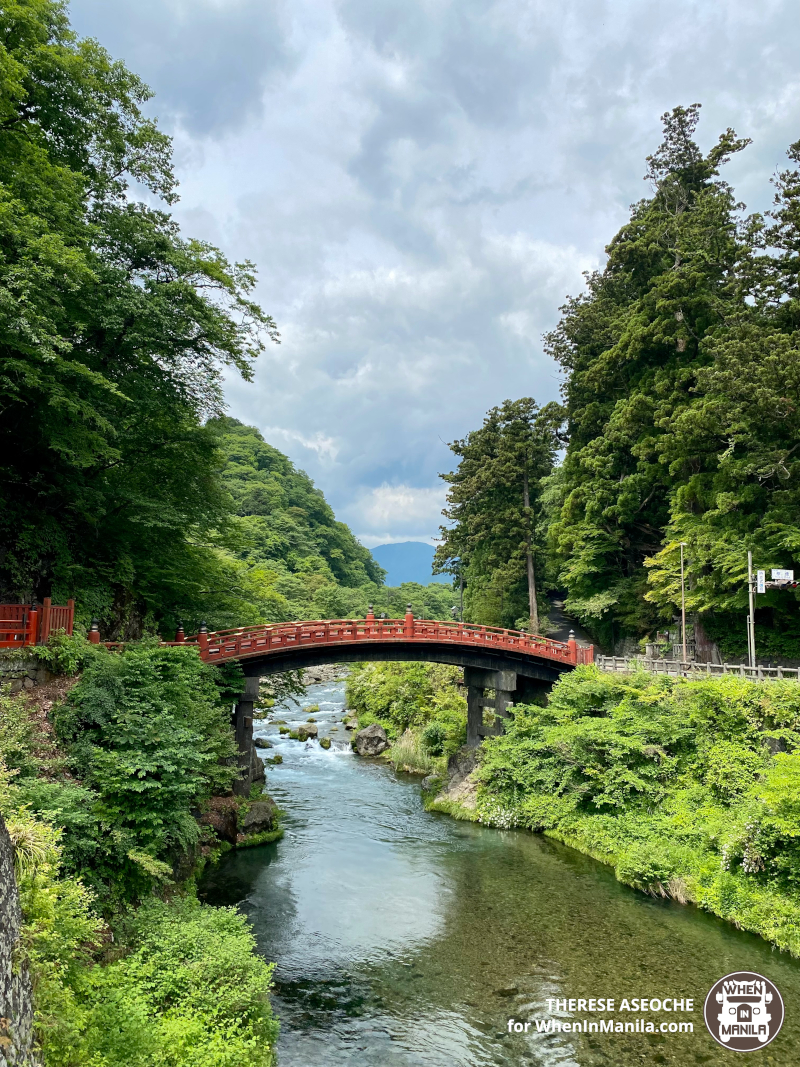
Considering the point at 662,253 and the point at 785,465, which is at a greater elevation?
the point at 662,253

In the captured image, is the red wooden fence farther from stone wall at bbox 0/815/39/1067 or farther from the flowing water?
stone wall at bbox 0/815/39/1067

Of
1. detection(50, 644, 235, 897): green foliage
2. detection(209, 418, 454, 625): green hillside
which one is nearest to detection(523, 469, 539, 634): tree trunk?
detection(209, 418, 454, 625): green hillside

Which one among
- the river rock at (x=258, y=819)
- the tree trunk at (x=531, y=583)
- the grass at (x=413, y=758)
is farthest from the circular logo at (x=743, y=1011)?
the tree trunk at (x=531, y=583)

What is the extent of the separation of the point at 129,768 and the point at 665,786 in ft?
51.7

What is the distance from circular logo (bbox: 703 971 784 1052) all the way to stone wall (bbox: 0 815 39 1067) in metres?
10.6

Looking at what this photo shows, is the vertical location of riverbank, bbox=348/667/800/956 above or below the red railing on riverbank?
below

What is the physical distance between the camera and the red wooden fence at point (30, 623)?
15.0m

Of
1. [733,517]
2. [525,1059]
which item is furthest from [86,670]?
[733,517]

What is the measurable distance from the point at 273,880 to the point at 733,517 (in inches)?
921

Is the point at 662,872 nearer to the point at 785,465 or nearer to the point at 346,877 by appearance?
the point at 346,877

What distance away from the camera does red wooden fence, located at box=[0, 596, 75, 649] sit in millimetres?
15016

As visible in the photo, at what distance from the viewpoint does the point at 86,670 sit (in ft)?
46.0

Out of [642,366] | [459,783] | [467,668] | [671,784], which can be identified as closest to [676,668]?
[671,784]

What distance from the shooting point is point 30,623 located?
49.7 feet
